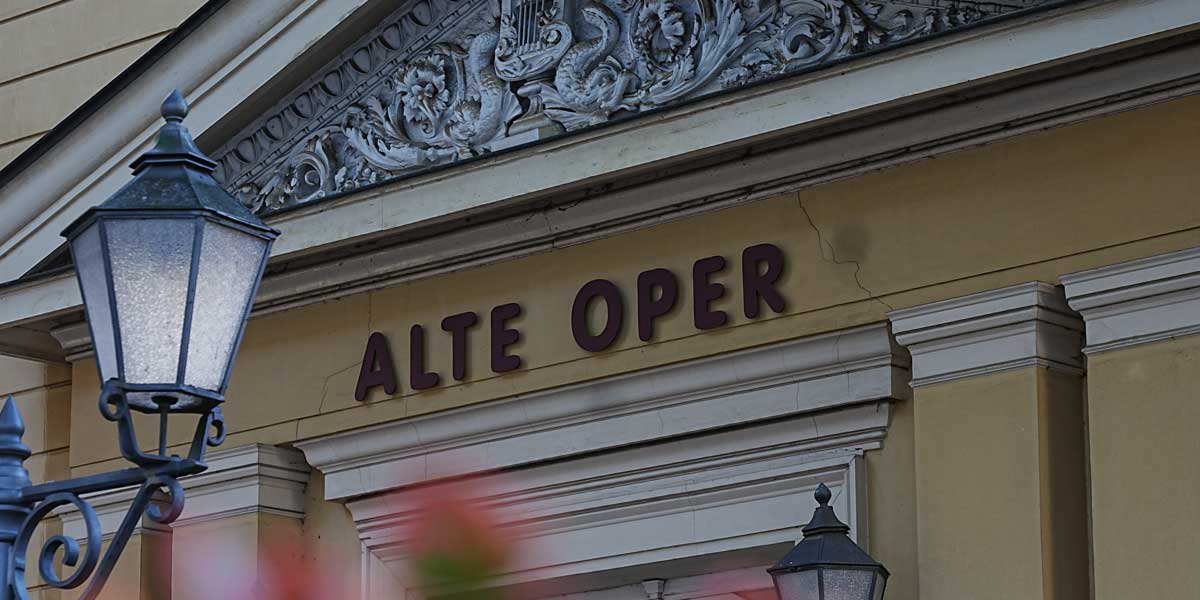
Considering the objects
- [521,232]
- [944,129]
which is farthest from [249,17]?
[944,129]

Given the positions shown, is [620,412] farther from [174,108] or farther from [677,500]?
[174,108]

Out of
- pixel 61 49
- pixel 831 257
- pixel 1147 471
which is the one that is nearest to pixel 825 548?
pixel 1147 471

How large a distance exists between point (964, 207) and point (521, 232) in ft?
5.33

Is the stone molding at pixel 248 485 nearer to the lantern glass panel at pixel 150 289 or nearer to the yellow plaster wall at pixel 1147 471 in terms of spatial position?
the yellow plaster wall at pixel 1147 471

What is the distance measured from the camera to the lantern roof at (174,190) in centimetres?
484

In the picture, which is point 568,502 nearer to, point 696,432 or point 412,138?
point 696,432

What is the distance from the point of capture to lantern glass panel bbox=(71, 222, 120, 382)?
480 cm

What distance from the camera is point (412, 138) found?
8.23 m

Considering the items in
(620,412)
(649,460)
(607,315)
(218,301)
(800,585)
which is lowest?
(800,585)

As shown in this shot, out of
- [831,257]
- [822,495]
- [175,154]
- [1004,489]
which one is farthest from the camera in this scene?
[831,257]

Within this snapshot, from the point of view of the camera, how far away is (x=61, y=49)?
10.4 metres

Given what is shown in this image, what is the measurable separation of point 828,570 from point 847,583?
0.07 m

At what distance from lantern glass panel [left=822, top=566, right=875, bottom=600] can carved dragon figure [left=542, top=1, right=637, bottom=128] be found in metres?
1.83

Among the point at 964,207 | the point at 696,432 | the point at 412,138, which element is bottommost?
the point at 696,432
